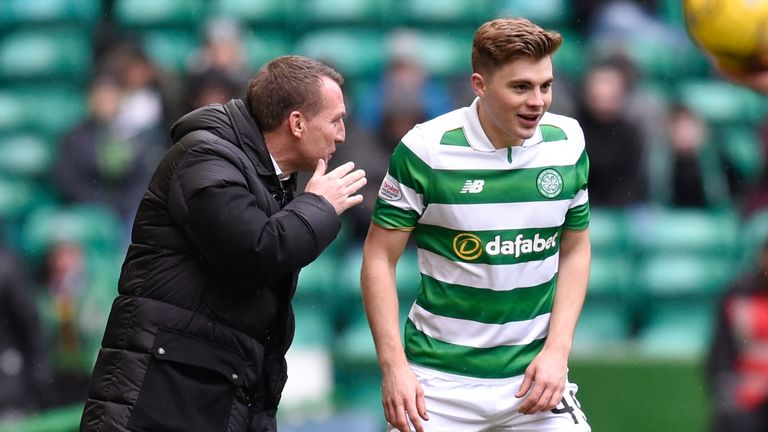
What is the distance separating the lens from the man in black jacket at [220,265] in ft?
13.2

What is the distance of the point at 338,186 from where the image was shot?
425 cm

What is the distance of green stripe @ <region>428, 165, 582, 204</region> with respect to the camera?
4.37 meters

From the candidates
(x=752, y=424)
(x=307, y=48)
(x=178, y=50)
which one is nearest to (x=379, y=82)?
(x=307, y=48)

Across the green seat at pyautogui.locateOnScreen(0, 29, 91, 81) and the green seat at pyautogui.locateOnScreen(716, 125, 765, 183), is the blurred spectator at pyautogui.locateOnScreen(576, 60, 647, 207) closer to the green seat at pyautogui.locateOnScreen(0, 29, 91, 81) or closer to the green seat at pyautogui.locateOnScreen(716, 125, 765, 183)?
the green seat at pyautogui.locateOnScreen(716, 125, 765, 183)

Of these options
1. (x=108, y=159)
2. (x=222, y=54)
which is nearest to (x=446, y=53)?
(x=222, y=54)

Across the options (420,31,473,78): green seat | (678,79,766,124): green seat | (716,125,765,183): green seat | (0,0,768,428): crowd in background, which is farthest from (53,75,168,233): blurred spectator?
(716,125,765,183): green seat

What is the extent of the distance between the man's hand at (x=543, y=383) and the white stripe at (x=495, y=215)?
1.41 feet

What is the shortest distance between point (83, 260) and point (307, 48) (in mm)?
2199

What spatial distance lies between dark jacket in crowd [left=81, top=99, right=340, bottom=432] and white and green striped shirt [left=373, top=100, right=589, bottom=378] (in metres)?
0.40

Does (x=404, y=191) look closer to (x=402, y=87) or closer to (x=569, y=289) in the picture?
(x=569, y=289)

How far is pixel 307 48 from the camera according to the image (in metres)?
9.64

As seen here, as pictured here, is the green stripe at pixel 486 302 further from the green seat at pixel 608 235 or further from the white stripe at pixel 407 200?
the green seat at pixel 608 235

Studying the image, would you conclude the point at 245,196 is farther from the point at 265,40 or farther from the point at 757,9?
the point at 265,40

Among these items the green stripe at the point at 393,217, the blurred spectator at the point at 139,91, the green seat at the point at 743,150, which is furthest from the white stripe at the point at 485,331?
the green seat at the point at 743,150
